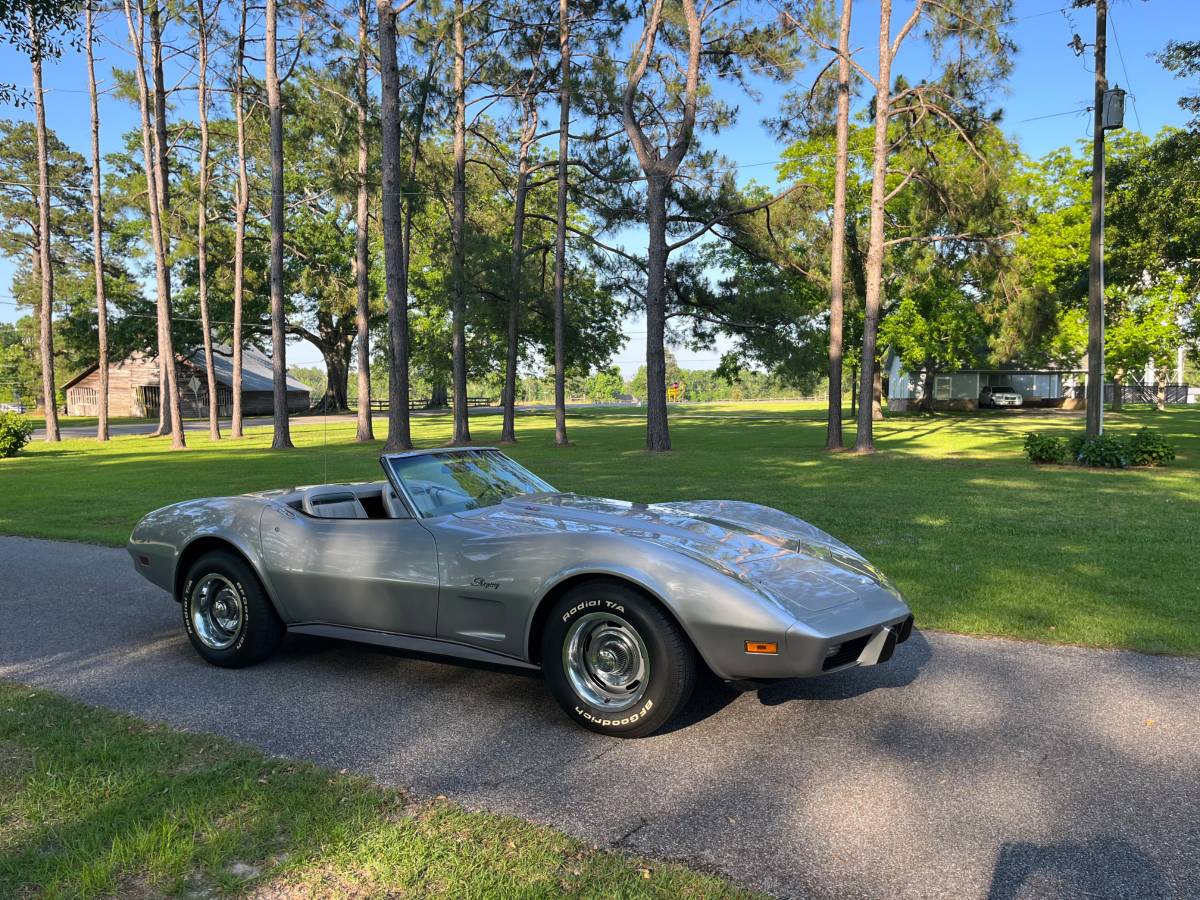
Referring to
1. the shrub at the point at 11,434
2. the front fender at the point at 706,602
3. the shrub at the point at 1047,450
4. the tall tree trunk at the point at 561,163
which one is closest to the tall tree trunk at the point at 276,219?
the shrub at the point at 11,434

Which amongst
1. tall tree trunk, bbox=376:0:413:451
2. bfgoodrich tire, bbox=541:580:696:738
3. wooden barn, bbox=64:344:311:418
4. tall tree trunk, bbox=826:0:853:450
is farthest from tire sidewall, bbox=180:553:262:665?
wooden barn, bbox=64:344:311:418

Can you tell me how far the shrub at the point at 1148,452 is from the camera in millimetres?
15914

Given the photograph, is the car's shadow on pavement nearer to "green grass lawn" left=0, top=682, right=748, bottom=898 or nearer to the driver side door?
"green grass lawn" left=0, top=682, right=748, bottom=898

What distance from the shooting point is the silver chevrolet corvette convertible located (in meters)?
3.45

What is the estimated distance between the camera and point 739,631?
132 inches

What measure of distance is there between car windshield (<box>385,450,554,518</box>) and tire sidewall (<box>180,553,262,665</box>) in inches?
41.9

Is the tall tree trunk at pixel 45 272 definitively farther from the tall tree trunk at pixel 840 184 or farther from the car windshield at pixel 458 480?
the car windshield at pixel 458 480

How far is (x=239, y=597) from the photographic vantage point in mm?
4688

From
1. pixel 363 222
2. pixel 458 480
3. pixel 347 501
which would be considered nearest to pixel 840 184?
pixel 363 222

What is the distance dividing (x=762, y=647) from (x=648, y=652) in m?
0.49

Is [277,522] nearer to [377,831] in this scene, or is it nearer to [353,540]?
[353,540]

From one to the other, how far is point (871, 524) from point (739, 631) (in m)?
6.74

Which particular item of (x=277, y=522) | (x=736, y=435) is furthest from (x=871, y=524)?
(x=736, y=435)

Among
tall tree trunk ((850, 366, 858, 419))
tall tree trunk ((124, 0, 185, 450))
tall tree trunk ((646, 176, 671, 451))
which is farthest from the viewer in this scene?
tall tree trunk ((850, 366, 858, 419))
